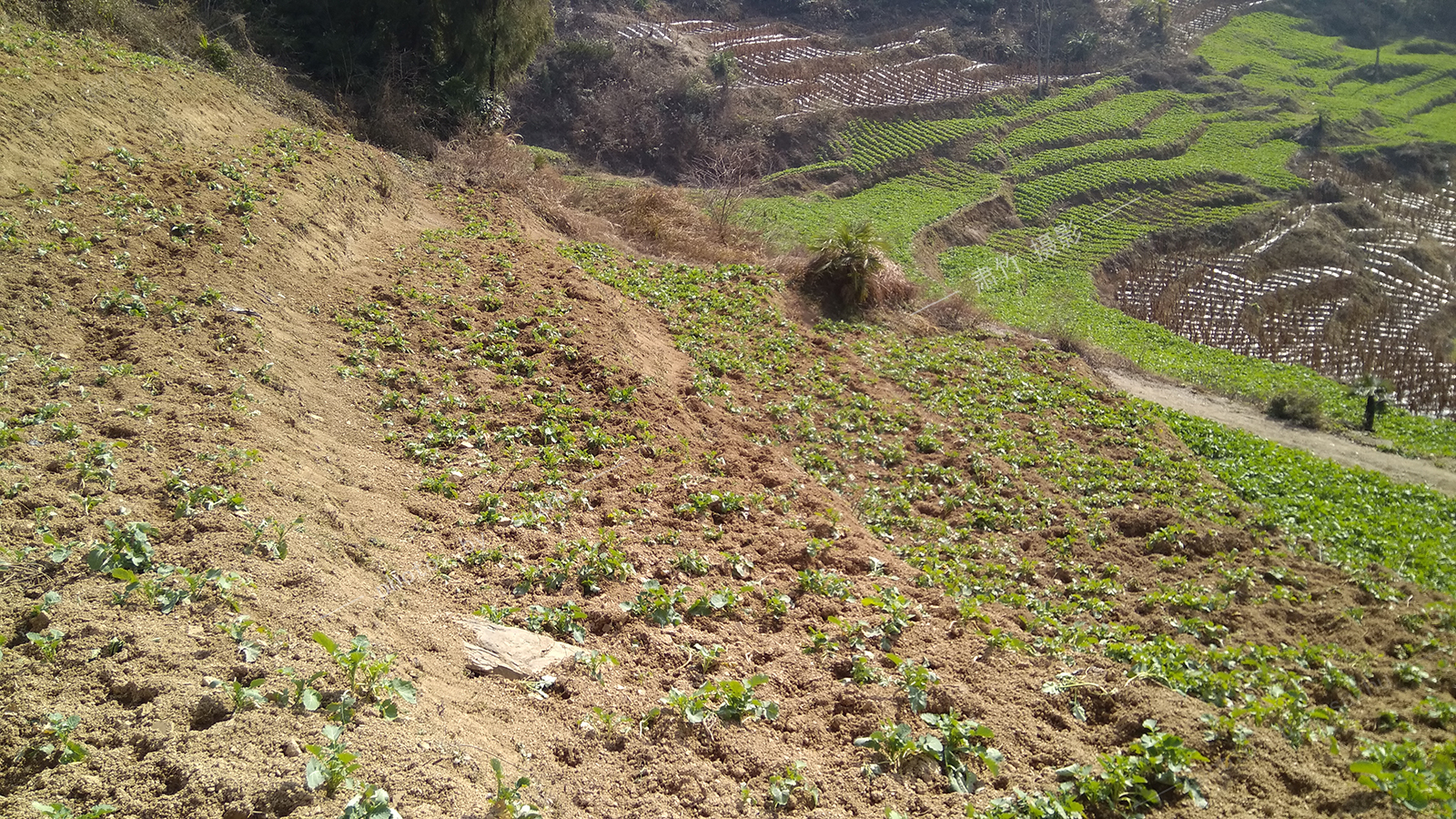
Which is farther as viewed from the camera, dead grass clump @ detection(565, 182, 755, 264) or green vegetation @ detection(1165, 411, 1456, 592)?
dead grass clump @ detection(565, 182, 755, 264)

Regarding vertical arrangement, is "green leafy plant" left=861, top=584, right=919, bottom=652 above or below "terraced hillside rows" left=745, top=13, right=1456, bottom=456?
below

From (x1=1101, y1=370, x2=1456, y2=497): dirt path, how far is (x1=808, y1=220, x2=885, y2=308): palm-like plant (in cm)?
467

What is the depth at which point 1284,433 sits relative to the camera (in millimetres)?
13000

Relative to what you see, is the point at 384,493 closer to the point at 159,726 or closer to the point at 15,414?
the point at 15,414

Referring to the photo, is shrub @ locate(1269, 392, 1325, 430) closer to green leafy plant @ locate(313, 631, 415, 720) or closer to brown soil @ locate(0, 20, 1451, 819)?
brown soil @ locate(0, 20, 1451, 819)

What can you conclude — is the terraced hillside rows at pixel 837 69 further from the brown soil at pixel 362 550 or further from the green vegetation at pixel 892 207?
the brown soil at pixel 362 550

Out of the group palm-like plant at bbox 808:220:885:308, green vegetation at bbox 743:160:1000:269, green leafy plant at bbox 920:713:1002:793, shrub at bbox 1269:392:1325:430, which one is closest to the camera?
green leafy plant at bbox 920:713:1002:793

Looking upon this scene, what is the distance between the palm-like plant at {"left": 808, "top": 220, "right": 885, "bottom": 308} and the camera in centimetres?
1389

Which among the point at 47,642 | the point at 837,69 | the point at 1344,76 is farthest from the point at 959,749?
the point at 1344,76

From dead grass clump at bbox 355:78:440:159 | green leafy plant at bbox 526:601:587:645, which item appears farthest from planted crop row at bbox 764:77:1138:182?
green leafy plant at bbox 526:601:587:645

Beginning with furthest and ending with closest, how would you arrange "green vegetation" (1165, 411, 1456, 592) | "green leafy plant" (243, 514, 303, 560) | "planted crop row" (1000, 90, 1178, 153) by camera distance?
"planted crop row" (1000, 90, 1178, 153)
"green vegetation" (1165, 411, 1456, 592)
"green leafy plant" (243, 514, 303, 560)

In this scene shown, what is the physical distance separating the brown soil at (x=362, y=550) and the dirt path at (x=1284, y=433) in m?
6.11

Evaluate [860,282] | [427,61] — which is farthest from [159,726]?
[427,61]

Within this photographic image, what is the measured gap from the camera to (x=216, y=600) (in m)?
3.59
